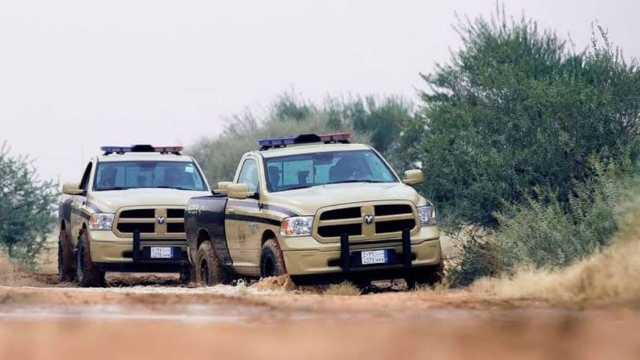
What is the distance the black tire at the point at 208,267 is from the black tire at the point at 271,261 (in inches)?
77.4

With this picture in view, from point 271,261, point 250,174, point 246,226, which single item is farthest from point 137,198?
point 271,261

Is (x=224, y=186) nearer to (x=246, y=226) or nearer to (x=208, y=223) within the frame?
(x=246, y=226)

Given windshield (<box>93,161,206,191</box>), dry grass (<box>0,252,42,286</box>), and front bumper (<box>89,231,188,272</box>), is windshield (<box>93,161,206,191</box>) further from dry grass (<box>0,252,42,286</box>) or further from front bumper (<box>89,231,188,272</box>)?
dry grass (<box>0,252,42,286</box>)

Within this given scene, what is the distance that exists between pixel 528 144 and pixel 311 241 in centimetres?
712

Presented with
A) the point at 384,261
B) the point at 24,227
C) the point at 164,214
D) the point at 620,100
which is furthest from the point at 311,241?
the point at 24,227

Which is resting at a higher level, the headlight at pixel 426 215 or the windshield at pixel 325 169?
the windshield at pixel 325 169

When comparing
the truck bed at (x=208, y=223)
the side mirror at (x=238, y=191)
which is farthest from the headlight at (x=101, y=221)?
the side mirror at (x=238, y=191)

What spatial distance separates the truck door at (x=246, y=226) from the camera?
1841 centimetres

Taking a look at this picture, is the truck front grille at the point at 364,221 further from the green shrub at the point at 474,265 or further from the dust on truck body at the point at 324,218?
the green shrub at the point at 474,265

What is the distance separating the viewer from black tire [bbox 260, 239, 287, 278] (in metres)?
17.4

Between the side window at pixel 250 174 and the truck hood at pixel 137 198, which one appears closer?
the side window at pixel 250 174

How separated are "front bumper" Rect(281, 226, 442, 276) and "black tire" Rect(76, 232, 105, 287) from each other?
633 centimetres

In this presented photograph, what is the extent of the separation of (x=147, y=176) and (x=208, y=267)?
4.32 metres

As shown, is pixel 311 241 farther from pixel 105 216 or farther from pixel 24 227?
pixel 24 227
